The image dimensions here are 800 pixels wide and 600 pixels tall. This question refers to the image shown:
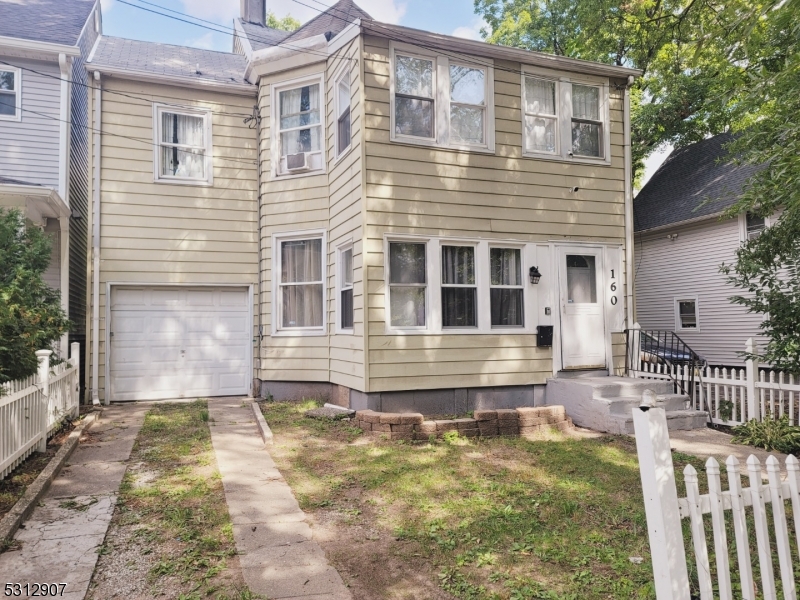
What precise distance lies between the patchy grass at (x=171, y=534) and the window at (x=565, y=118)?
6876 millimetres

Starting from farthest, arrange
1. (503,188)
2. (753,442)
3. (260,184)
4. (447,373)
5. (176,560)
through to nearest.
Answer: (260,184) → (503,188) → (447,373) → (753,442) → (176,560)

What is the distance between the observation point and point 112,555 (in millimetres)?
3676

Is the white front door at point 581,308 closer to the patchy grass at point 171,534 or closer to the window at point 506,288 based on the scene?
the window at point 506,288

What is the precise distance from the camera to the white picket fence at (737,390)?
23.9 ft

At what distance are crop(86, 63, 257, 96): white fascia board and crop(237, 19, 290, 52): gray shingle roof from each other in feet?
4.27

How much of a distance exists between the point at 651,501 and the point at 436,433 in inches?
186

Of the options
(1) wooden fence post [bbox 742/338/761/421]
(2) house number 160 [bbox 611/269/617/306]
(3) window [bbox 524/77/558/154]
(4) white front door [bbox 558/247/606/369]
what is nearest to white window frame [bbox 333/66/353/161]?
(3) window [bbox 524/77/558/154]

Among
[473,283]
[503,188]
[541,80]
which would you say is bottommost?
[473,283]

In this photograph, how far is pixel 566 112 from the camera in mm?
9156

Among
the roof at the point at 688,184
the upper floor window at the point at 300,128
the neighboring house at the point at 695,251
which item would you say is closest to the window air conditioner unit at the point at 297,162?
the upper floor window at the point at 300,128

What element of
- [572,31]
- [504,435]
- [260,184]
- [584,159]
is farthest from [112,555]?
[572,31]

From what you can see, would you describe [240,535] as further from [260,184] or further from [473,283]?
[260,184]

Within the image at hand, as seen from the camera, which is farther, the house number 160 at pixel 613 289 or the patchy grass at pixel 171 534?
the house number 160 at pixel 613 289

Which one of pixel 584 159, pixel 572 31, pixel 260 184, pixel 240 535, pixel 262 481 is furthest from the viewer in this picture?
pixel 572 31
